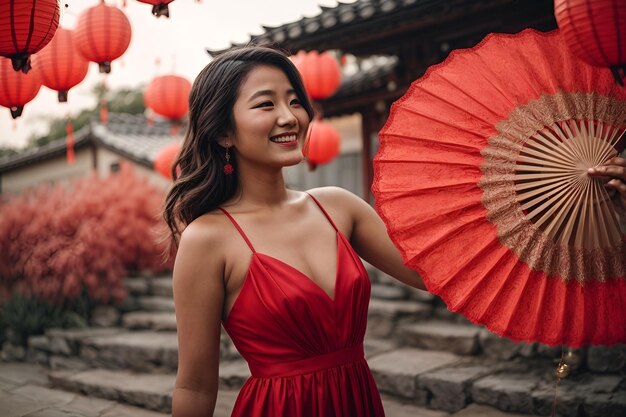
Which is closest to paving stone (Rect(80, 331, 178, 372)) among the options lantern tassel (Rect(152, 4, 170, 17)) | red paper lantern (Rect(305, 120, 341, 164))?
red paper lantern (Rect(305, 120, 341, 164))

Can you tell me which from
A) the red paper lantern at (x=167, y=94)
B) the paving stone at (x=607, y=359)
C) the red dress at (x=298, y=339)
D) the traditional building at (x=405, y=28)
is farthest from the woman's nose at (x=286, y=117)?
the red paper lantern at (x=167, y=94)

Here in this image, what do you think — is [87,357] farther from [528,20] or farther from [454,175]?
[454,175]

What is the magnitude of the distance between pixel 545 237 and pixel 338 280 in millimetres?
723

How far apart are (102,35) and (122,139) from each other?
440 inches

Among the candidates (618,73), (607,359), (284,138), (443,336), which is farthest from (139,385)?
(618,73)

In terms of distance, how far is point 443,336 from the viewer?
653 cm

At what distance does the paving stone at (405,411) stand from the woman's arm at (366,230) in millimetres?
3258

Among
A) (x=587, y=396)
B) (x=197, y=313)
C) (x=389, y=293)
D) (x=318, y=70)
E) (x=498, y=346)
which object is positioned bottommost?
(x=587, y=396)

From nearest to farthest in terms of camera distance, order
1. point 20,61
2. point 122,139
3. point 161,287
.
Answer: point 20,61
point 161,287
point 122,139

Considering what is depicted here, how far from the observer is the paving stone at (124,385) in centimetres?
656

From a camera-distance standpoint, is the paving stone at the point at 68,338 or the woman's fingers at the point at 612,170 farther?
the paving stone at the point at 68,338

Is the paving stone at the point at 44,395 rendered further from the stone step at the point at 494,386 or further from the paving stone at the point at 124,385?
the stone step at the point at 494,386

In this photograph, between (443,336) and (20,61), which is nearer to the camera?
(20,61)

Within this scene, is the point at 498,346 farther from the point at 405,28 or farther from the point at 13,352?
the point at 13,352
